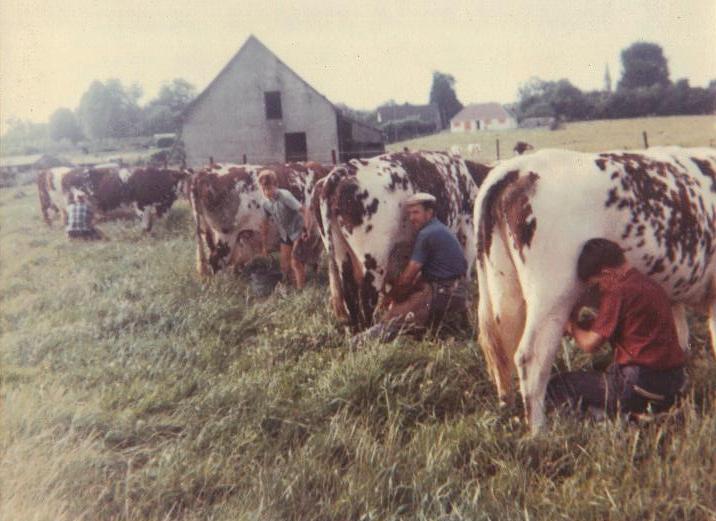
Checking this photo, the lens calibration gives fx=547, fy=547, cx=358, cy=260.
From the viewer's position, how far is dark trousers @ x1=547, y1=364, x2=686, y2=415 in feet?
10.1

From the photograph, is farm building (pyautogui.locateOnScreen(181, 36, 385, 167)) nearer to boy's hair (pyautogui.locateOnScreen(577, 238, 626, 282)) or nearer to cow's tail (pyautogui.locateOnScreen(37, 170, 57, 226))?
cow's tail (pyautogui.locateOnScreen(37, 170, 57, 226))

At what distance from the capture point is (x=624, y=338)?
10.2ft

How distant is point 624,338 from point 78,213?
10889 millimetres

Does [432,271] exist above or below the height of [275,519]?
above

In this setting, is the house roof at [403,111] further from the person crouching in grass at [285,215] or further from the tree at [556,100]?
the person crouching in grass at [285,215]

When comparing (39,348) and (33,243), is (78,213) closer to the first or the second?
(33,243)

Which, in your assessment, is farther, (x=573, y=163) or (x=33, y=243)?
(x=33, y=243)

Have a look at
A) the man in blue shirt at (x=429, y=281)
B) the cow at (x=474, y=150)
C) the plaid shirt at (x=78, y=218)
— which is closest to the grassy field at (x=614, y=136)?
the cow at (x=474, y=150)

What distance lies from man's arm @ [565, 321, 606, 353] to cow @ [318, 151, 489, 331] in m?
2.13

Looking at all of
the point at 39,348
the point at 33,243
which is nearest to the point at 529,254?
the point at 39,348

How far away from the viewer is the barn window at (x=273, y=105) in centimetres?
2334

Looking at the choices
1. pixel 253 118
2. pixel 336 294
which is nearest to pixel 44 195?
pixel 253 118

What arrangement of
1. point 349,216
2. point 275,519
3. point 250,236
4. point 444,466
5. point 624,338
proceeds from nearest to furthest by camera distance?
point 275,519, point 444,466, point 624,338, point 349,216, point 250,236

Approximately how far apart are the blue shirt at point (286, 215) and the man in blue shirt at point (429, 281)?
2.50 m
